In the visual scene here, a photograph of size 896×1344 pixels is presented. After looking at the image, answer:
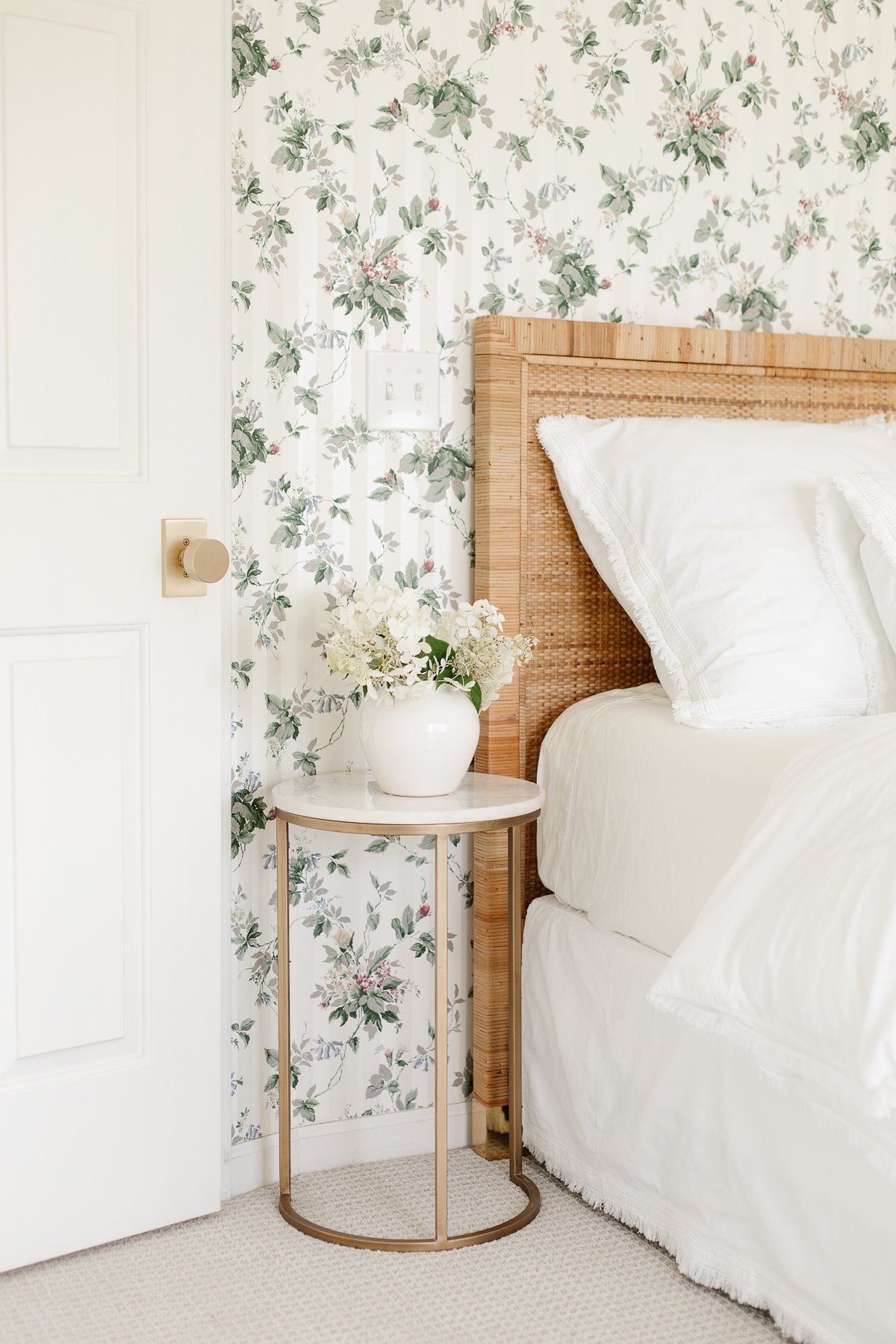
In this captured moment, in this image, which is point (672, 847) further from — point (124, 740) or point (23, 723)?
point (23, 723)

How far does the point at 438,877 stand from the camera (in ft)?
5.89

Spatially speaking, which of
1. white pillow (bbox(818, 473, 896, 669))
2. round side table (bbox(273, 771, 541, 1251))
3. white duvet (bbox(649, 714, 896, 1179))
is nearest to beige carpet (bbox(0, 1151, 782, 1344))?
round side table (bbox(273, 771, 541, 1251))

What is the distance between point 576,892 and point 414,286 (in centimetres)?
99

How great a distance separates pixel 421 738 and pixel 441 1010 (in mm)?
380

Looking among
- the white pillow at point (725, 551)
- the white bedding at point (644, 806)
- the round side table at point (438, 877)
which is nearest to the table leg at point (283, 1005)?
the round side table at point (438, 877)

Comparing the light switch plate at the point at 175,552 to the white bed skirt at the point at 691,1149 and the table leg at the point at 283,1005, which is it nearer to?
the table leg at the point at 283,1005

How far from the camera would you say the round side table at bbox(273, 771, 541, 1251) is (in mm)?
1757

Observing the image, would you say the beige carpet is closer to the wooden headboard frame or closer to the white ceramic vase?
the wooden headboard frame

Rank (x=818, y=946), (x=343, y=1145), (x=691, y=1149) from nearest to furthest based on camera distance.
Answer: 1. (x=818, y=946)
2. (x=691, y=1149)
3. (x=343, y=1145)

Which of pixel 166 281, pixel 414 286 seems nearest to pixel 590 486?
pixel 414 286

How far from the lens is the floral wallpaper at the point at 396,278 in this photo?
196 centimetres

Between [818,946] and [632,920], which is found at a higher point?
[818,946]

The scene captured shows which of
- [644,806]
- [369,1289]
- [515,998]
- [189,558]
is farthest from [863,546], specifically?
[369,1289]

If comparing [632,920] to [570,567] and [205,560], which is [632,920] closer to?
[570,567]
